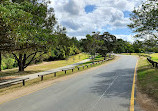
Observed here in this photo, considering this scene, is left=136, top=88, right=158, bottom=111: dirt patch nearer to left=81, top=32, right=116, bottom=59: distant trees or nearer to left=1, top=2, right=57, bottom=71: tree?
left=1, top=2, right=57, bottom=71: tree

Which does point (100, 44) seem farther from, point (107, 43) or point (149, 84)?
point (149, 84)

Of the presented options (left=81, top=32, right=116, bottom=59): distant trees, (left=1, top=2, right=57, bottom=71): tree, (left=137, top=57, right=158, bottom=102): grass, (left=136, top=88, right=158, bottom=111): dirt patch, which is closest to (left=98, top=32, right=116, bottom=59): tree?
(left=81, top=32, right=116, bottom=59): distant trees

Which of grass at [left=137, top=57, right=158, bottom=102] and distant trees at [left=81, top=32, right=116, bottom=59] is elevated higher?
distant trees at [left=81, top=32, right=116, bottom=59]

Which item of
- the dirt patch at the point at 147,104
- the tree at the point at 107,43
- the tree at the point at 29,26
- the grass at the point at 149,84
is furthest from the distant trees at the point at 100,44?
the dirt patch at the point at 147,104

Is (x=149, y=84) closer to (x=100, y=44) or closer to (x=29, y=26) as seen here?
(x=29, y=26)

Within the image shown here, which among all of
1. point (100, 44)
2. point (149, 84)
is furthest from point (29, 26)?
point (100, 44)

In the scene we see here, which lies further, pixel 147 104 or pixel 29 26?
pixel 29 26

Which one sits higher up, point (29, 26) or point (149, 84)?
point (29, 26)

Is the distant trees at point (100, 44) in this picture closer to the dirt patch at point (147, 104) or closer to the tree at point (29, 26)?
the tree at point (29, 26)

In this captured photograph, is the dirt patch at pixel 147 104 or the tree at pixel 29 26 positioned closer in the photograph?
the dirt patch at pixel 147 104

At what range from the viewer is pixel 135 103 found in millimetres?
6199

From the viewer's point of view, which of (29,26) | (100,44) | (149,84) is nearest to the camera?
(149,84)

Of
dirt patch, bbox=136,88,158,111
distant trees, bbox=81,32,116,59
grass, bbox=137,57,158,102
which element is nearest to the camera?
dirt patch, bbox=136,88,158,111

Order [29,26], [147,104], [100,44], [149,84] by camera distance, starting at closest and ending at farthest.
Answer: [147,104] → [149,84] → [29,26] → [100,44]
